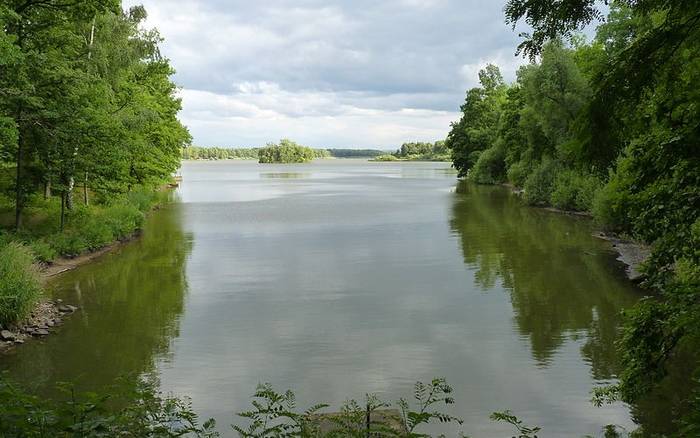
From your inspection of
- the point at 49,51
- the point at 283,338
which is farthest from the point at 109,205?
the point at 283,338

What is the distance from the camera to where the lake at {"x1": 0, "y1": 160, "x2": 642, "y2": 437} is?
1167cm

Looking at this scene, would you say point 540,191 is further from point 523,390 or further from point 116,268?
point 523,390

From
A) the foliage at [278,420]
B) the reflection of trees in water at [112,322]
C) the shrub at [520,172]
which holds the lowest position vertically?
the reflection of trees in water at [112,322]

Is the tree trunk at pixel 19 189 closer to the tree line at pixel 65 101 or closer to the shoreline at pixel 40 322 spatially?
A: the tree line at pixel 65 101

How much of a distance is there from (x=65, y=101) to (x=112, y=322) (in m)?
11.5

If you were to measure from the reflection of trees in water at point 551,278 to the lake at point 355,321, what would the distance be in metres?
0.08

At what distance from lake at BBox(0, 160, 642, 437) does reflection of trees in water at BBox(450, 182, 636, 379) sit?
80 millimetres

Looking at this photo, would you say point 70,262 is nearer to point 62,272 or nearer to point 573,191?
point 62,272

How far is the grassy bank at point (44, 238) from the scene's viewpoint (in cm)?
1482

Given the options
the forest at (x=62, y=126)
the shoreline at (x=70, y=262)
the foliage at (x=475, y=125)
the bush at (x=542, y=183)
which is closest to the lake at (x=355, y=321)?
the shoreline at (x=70, y=262)

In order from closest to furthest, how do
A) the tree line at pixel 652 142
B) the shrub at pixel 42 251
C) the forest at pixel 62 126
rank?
the tree line at pixel 652 142
the forest at pixel 62 126
the shrub at pixel 42 251

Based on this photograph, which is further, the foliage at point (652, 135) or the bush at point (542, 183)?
the bush at point (542, 183)

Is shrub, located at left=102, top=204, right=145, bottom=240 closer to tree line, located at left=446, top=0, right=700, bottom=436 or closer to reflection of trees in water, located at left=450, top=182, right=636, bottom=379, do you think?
reflection of trees in water, located at left=450, top=182, right=636, bottom=379

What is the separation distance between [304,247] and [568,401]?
18.9 metres
